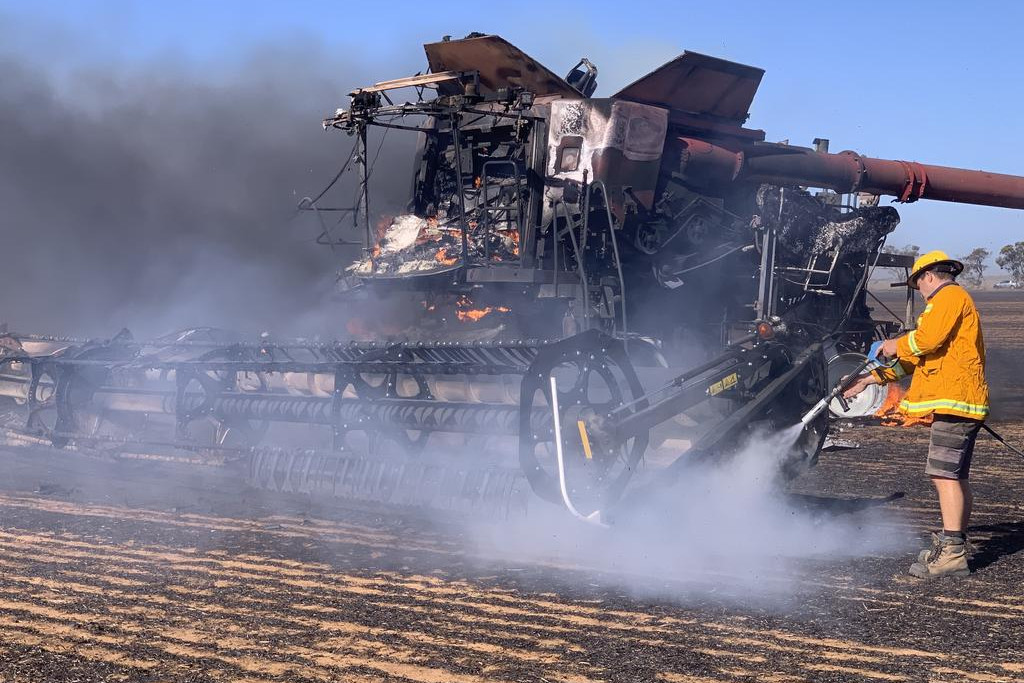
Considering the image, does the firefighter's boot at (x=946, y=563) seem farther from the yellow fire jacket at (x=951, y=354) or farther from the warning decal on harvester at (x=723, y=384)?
the warning decal on harvester at (x=723, y=384)

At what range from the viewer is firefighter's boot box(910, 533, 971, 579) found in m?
5.76

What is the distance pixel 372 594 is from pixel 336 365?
3.11m

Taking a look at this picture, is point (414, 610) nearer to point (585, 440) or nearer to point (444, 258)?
point (585, 440)

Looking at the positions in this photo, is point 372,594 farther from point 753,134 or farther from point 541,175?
point 753,134

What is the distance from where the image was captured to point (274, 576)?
5625mm

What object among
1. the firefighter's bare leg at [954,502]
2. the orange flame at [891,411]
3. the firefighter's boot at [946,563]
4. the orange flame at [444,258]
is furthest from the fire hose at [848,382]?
the orange flame at [891,411]

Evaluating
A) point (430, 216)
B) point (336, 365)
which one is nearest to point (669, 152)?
point (430, 216)

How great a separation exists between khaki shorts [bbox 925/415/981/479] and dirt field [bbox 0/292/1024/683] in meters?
0.55

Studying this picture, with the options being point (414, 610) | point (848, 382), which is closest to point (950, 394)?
point (848, 382)

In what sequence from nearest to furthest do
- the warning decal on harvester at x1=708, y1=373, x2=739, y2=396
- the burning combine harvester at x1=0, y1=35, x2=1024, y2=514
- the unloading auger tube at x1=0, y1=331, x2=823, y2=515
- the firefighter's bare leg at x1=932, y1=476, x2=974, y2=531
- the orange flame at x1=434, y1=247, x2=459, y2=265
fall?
the firefighter's bare leg at x1=932, y1=476, x2=974, y2=531 < the unloading auger tube at x1=0, y1=331, x2=823, y2=515 < the warning decal on harvester at x1=708, y1=373, x2=739, y2=396 < the burning combine harvester at x1=0, y1=35, x2=1024, y2=514 < the orange flame at x1=434, y1=247, x2=459, y2=265

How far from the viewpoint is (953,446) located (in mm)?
5914

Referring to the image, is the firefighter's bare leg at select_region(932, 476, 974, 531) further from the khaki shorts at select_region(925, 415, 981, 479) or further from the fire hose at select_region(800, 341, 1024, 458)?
the fire hose at select_region(800, 341, 1024, 458)

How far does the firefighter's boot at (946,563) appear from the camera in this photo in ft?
18.9

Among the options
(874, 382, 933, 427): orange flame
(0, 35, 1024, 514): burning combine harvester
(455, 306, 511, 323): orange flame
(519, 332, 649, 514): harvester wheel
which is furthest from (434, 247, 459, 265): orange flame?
(874, 382, 933, 427): orange flame
